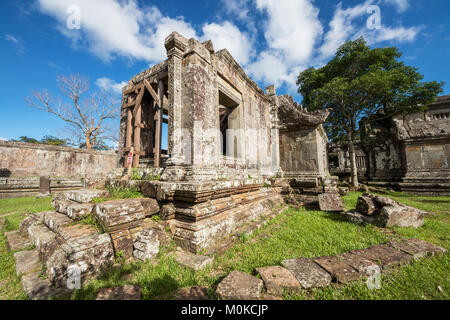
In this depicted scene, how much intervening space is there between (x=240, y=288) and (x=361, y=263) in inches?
66.2

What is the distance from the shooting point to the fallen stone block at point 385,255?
2283mm

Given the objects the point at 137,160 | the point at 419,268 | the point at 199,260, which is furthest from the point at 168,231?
the point at 419,268

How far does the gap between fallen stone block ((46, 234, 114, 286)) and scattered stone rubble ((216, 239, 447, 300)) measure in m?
1.42

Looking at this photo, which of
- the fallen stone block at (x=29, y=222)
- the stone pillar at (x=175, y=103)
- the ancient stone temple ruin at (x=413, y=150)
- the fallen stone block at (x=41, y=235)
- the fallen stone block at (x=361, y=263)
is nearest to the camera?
the fallen stone block at (x=361, y=263)

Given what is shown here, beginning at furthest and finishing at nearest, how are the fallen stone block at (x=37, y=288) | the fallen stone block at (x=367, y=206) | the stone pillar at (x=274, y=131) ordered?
the stone pillar at (x=274, y=131) < the fallen stone block at (x=367, y=206) < the fallen stone block at (x=37, y=288)

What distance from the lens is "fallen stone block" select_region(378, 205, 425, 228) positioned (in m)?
3.75

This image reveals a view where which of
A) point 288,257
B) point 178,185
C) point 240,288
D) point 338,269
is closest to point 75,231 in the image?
point 178,185

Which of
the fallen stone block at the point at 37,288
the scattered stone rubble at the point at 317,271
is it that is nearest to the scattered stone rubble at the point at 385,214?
the scattered stone rubble at the point at 317,271

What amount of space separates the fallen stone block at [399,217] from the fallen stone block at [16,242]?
678 cm

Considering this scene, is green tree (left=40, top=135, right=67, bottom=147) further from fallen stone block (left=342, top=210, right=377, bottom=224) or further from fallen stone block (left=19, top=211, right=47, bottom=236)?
fallen stone block (left=342, top=210, right=377, bottom=224)

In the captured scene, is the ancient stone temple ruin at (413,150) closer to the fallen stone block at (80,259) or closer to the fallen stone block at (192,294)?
the fallen stone block at (192,294)

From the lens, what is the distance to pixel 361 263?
7.29 ft

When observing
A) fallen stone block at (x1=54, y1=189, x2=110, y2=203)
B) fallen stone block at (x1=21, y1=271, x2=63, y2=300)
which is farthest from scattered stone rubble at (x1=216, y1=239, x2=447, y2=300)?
fallen stone block at (x1=54, y1=189, x2=110, y2=203)

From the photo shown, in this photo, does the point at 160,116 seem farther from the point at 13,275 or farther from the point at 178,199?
the point at 13,275
